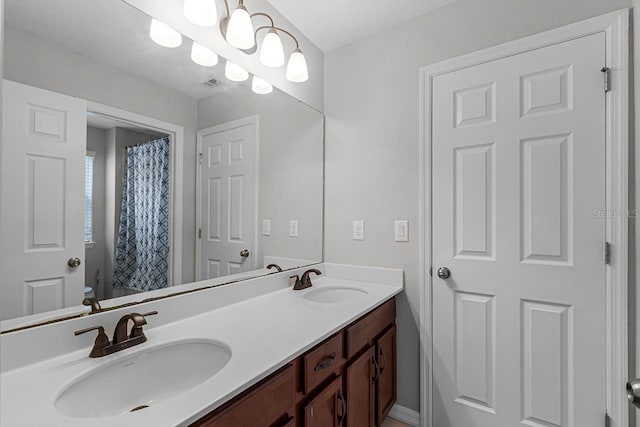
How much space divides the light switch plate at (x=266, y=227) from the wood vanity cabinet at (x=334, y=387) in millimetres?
699

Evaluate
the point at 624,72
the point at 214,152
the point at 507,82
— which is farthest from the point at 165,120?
the point at 624,72

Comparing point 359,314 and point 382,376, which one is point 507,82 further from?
point 382,376

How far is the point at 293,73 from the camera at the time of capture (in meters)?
1.78

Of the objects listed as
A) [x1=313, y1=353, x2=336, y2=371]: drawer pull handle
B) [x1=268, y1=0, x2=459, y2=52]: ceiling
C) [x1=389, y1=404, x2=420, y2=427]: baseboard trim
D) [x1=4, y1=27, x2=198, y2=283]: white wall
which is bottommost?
[x1=389, y1=404, x2=420, y2=427]: baseboard trim

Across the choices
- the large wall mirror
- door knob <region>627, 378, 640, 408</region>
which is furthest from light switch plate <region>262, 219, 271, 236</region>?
door knob <region>627, 378, 640, 408</region>

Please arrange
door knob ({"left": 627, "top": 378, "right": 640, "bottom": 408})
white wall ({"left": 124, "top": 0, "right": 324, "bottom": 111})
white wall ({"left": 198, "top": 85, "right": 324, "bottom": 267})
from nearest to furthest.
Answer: door knob ({"left": 627, "top": 378, "right": 640, "bottom": 408}) < white wall ({"left": 124, "top": 0, "right": 324, "bottom": 111}) < white wall ({"left": 198, "top": 85, "right": 324, "bottom": 267})

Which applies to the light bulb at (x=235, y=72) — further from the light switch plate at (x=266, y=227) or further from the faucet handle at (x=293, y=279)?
the faucet handle at (x=293, y=279)

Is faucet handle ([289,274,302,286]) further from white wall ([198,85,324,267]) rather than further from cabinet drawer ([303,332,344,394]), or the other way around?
cabinet drawer ([303,332,344,394])

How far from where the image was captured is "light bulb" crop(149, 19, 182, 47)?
121cm

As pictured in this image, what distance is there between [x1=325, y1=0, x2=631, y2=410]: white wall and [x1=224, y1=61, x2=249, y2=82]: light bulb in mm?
721

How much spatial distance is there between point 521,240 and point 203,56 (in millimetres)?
1707

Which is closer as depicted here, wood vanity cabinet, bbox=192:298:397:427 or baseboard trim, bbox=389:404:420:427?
wood vanity cabinet, bbox=192:298:397:427

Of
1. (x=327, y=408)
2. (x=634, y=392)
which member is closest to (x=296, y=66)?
(x=327, y=408)

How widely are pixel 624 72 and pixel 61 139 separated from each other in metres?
2.09
